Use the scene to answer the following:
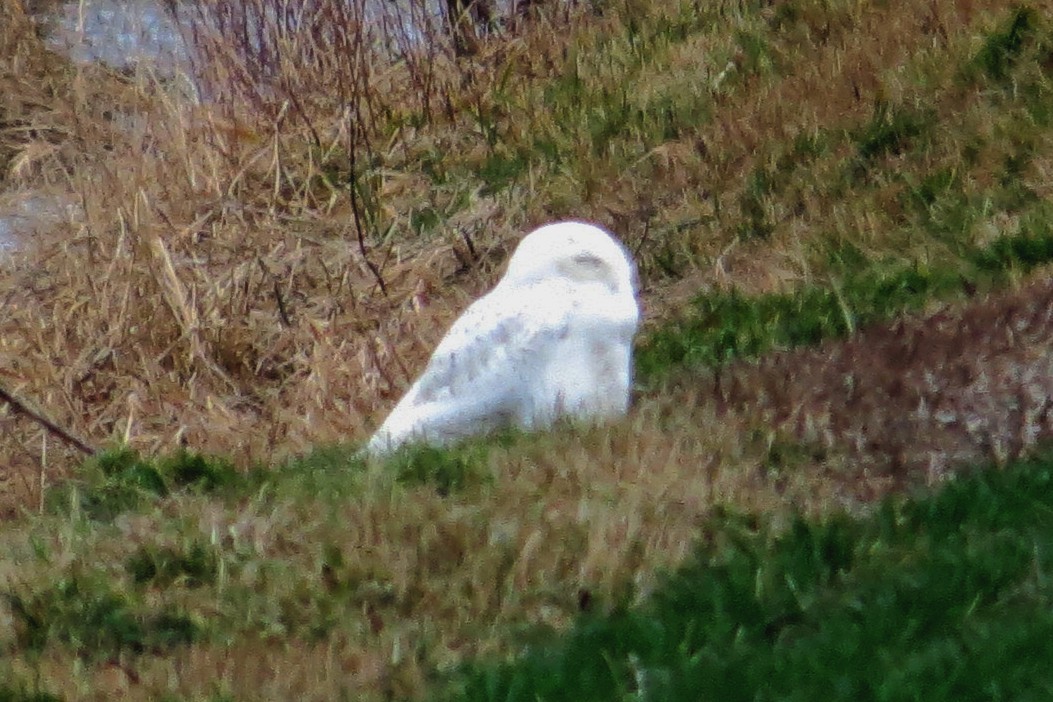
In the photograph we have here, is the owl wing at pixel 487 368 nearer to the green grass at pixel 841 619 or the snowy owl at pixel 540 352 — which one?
the snowy owl at pixel 540 352

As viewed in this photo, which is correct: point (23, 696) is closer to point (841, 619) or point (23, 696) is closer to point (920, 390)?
point (841, 619)

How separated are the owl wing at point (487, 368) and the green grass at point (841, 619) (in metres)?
1.03

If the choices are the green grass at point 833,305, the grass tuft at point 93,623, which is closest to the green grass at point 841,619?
the grass tuft at point 93,623

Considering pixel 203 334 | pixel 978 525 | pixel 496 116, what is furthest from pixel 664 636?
pixel 496 116

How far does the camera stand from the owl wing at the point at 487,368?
549 centimetres

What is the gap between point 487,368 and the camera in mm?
5562

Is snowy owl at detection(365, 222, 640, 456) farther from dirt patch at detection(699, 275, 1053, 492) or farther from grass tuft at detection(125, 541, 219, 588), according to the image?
grass tuft at detection(125, 541, 219, 588)

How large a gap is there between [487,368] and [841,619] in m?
1.80

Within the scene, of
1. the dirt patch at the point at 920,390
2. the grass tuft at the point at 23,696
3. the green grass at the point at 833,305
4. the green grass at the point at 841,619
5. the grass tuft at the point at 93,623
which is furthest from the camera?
the green grass at the point at 833,305

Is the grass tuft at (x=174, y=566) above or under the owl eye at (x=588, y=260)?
under

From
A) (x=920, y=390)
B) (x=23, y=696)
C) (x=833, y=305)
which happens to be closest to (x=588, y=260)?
(x=920, y=390)

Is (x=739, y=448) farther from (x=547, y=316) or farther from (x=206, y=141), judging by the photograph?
(x=206, y=141)

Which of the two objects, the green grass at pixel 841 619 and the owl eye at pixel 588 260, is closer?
the green grass at pixel 841 619

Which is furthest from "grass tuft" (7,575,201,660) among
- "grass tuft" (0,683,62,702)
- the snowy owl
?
the snowy owl
